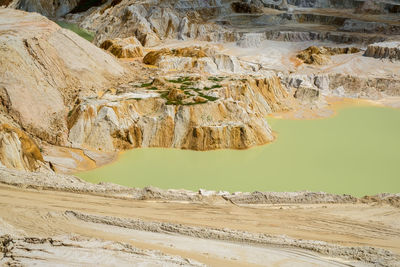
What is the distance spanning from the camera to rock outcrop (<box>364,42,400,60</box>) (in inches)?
1010

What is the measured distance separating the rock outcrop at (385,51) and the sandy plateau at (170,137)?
7 cm

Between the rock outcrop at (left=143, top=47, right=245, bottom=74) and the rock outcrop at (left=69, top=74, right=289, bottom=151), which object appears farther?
the rock outcrop at (left=143, top=47, right=245, bottom=74)

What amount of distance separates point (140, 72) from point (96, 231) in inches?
591

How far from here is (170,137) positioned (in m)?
13.7

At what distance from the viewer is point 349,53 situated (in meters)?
28.8

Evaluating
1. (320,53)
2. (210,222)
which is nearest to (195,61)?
(320,53)

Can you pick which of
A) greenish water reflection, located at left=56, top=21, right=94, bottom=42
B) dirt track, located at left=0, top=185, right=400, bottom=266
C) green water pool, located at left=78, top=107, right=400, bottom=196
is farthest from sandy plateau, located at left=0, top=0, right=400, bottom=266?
greenish water reflection, located at left=56, top=21, right=94, bottom=42

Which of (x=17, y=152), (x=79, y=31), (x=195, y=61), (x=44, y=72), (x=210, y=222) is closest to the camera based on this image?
(x=210, y=222)

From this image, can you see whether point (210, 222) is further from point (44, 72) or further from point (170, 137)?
Answer: point (44, 72)

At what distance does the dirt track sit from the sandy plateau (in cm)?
3

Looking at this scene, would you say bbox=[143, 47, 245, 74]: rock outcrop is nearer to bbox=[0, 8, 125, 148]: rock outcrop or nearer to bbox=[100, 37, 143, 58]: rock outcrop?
bbox=[100, 37, 143, 58]: rock outcrop

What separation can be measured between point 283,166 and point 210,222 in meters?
5.42

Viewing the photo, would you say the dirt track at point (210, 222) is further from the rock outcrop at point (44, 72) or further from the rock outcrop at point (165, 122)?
the rock outcrop at point (44, 72)

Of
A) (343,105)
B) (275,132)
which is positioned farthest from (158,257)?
(343,105)
